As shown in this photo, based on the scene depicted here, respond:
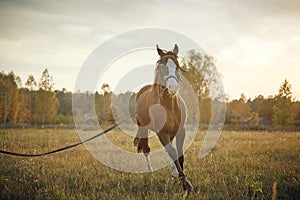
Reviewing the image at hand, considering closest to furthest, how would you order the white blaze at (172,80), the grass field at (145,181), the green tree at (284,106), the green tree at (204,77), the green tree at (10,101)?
the grass field at (145,181) < the white blaze at (172,80) < the green tree at (204,77) < the green tree at (284,106) < the green tree at (10,101)

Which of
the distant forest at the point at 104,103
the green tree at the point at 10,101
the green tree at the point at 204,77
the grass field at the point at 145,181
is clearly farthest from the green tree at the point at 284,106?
the green tree at the point at 10,101

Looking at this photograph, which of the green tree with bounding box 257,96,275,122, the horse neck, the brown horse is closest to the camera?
the brown horse

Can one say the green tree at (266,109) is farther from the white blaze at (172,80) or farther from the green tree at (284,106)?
the white blaze at (172,80)

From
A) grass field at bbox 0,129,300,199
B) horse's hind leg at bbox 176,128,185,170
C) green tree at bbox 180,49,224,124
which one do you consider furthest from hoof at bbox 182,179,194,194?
green tree at bbox 180,49,224,124

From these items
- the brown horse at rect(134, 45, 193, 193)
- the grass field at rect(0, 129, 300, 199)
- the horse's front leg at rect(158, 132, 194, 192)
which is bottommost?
the grass field at rect(0, 129, 300, 199)

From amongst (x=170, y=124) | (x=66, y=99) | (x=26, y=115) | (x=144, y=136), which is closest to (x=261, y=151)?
(x=144, y=136)

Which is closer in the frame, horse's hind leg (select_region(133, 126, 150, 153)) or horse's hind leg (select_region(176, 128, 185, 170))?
horse's hind leg (select_region(176, 128, 185, 170))

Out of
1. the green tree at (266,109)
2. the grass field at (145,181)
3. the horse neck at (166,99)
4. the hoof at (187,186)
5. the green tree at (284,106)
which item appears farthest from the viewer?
the green tree at (266,109)

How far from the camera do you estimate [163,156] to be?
8883 mm

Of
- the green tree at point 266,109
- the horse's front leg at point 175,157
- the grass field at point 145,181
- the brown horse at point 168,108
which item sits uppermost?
the green tree at point 266,109

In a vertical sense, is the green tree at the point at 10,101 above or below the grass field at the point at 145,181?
above

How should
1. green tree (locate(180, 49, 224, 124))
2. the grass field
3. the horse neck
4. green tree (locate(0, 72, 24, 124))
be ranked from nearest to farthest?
the grass field < the horse neck < green tree (locate(180, 49, 224, 124)) < green tree (locate(0, 72, 24, 124))

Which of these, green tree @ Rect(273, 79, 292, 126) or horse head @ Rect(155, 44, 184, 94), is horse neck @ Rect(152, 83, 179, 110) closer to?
horse head @ Rect(155, 44, 184, 94)

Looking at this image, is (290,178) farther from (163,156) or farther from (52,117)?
(52,117)
